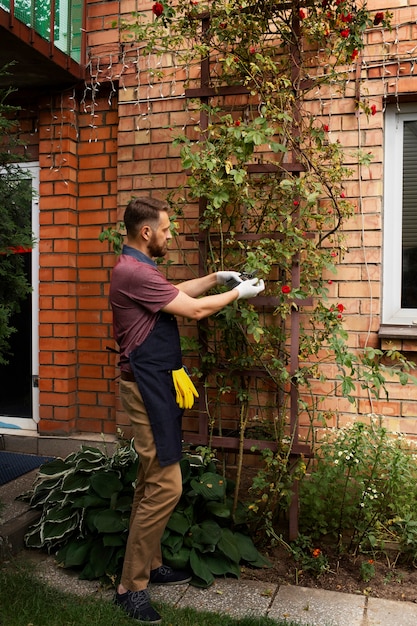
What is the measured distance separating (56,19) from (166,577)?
390cm

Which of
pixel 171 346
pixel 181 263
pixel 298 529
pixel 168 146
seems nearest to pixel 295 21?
pixel 168 146

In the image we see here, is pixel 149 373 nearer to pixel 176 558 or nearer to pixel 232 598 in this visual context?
pixel 176 558

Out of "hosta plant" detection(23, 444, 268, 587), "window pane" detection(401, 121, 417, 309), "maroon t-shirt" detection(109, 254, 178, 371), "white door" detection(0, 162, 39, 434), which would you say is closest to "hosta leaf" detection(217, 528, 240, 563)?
"hosta plant" detection(23, 444, 268, 587)

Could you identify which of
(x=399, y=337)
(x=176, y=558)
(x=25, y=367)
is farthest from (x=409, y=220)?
Result: (x=25, y=367)

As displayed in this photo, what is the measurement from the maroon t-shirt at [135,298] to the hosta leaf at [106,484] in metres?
0.93

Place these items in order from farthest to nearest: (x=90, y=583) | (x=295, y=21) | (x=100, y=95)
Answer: (x=100, y=95), (x=295, y=21), (x=90, y=583)

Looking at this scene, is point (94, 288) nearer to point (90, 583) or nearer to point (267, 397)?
point (267, 397)

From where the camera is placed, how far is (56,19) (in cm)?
439

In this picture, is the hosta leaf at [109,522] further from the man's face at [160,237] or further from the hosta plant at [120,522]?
the man's face at [160,237]

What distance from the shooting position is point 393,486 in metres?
3.35

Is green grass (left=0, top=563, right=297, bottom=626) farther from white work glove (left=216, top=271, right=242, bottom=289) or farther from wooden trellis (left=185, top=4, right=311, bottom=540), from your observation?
white work glove (left=216, top=271, right=242, bottom=289)

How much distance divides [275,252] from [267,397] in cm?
117

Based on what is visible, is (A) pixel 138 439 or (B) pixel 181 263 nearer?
(A) pixel 138 439

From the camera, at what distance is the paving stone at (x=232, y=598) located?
2947 millimetres
